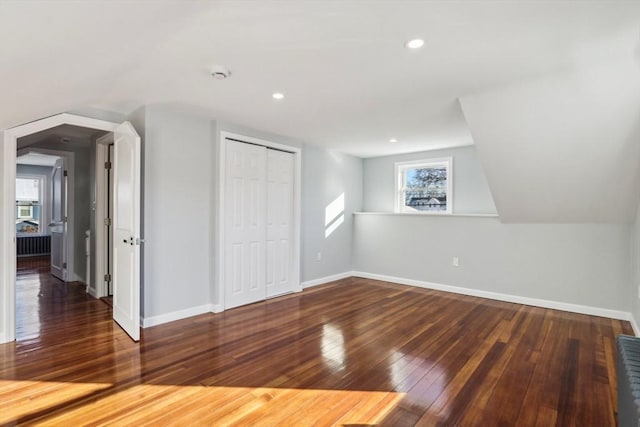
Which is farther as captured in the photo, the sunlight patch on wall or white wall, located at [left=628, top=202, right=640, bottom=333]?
the sunlight patch on wall

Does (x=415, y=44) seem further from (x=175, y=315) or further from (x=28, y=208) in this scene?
(x=28, y=208)

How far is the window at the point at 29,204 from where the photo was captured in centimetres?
810

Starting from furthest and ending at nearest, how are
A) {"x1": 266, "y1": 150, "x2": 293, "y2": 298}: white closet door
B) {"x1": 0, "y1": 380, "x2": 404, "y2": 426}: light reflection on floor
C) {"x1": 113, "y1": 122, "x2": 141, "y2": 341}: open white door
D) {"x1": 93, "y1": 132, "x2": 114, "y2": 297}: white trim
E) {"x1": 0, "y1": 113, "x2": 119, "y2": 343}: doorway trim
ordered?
{"x1": 266, "y1": 150, "x2": 293, "y2": 298}: white closet door
{"x1": 93, "y1": 132, "x2": 114, "y2": 297}: white trim
{"x1": 113, "y1": 122, "x2": 141, "y2": 341}: open white door
{"x1": 0, "y1": 113, "x2": 119, "y2": 343}: doorway trim
{"x1": 0, "y1": 380, "x2": 404, "y2": 426}: light reflection on floor

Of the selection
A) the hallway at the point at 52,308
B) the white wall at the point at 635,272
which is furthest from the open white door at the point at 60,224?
the white wall at the point at 635,272

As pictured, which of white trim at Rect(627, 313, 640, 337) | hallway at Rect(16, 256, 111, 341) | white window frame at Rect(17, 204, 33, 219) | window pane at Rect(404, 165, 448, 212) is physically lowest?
hallway at Rect(16, 256, 111, 341)

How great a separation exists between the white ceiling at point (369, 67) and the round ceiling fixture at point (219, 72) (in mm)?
88

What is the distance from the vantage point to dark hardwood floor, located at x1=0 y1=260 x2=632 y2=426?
1910 mm

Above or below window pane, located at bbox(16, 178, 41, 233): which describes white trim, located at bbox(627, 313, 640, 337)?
below

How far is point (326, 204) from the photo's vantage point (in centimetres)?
545

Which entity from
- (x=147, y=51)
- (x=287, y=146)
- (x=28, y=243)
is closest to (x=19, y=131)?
(x=147, y=51)

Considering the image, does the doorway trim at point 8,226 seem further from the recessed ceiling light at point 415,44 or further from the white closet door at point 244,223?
the recessed ceiling light at point 415,44

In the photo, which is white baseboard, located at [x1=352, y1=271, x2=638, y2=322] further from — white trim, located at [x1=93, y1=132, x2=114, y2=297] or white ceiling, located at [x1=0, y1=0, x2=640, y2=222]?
white trim, located at [x1=93, y1=132, x2=114, y2=297]

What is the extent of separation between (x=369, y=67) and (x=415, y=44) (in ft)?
1.36

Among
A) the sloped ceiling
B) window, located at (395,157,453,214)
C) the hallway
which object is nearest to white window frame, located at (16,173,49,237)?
the hallway
